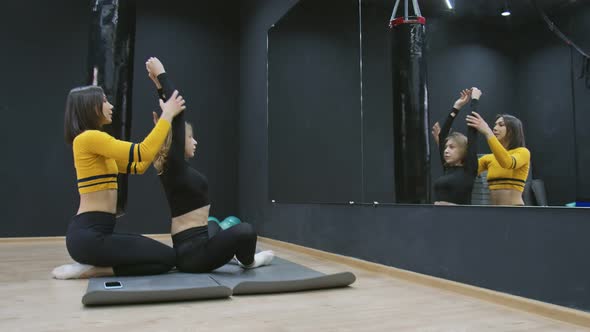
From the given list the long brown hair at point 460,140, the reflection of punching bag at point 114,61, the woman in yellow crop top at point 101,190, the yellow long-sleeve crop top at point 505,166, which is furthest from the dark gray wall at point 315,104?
the reflection of punching bag at point 114,61

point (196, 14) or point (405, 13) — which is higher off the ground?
point (196, 14)

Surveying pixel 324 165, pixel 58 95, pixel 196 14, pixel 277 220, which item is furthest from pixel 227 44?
pixel 324 165

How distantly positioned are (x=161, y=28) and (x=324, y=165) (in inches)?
122

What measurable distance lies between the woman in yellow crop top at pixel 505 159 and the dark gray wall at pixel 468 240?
8cm

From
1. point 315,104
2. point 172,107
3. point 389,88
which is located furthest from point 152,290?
point 315,104

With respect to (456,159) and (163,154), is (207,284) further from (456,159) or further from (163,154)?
(456,159)

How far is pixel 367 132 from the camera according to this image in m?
3.33

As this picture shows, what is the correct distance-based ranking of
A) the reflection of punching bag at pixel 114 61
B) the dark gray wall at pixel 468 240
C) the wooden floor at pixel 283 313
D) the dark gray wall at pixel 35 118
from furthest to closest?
the dark gray wall at pixel 35 118
the reflection of punching bag at pixel 114 61
the dark gray wall at pixel 468 240
the wooden floor at pixel 283 313

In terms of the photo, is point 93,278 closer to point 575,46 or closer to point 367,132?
point 367,132

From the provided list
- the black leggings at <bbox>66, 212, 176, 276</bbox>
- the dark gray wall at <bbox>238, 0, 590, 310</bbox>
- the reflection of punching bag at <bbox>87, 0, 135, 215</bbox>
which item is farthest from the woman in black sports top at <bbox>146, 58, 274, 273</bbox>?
the dark gray wall at <bbox>238, 0, 590, 310</bbox>

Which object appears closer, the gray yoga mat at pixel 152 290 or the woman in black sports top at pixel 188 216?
the gray yoga mat at pixel 152 290

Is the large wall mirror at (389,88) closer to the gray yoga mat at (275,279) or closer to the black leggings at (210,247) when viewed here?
the gray yoga mat at (275,279)

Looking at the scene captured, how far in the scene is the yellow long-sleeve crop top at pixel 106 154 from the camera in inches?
101

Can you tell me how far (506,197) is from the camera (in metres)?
2.22
